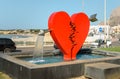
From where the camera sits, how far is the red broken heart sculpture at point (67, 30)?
13875 millimetres

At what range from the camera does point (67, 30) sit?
1432 centimetres

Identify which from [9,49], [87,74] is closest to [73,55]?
[87,74]

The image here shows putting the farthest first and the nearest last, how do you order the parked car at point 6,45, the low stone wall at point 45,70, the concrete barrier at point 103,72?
the parked car at point 6,45
the concrete barrier at point 103,72
the low stone wall at point 45,70

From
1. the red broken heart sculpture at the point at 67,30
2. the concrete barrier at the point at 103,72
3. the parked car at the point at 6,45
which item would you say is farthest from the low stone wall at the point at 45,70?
the parked car at the point at 6,45

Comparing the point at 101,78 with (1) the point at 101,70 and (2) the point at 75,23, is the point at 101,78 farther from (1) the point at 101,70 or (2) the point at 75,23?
(2) the point at 75,23

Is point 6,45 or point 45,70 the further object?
point 6,45

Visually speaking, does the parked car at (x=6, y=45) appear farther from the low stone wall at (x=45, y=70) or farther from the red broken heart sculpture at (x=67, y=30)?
the low stone wall at (x=45, y=70)

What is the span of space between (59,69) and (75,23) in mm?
4219

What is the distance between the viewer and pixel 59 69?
1118 centimetres

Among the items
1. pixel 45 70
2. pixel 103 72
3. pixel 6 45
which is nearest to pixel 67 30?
pixel 45 70

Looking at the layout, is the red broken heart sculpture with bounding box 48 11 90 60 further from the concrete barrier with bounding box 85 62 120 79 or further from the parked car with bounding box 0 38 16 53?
the parked car with bounding box 0 38 16 53

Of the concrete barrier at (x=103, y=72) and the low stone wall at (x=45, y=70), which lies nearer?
the low stone wall at (x=45, y=70)

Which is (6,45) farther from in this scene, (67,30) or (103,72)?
(103,72)

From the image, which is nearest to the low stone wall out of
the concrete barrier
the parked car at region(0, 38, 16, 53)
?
the concrete barrier
